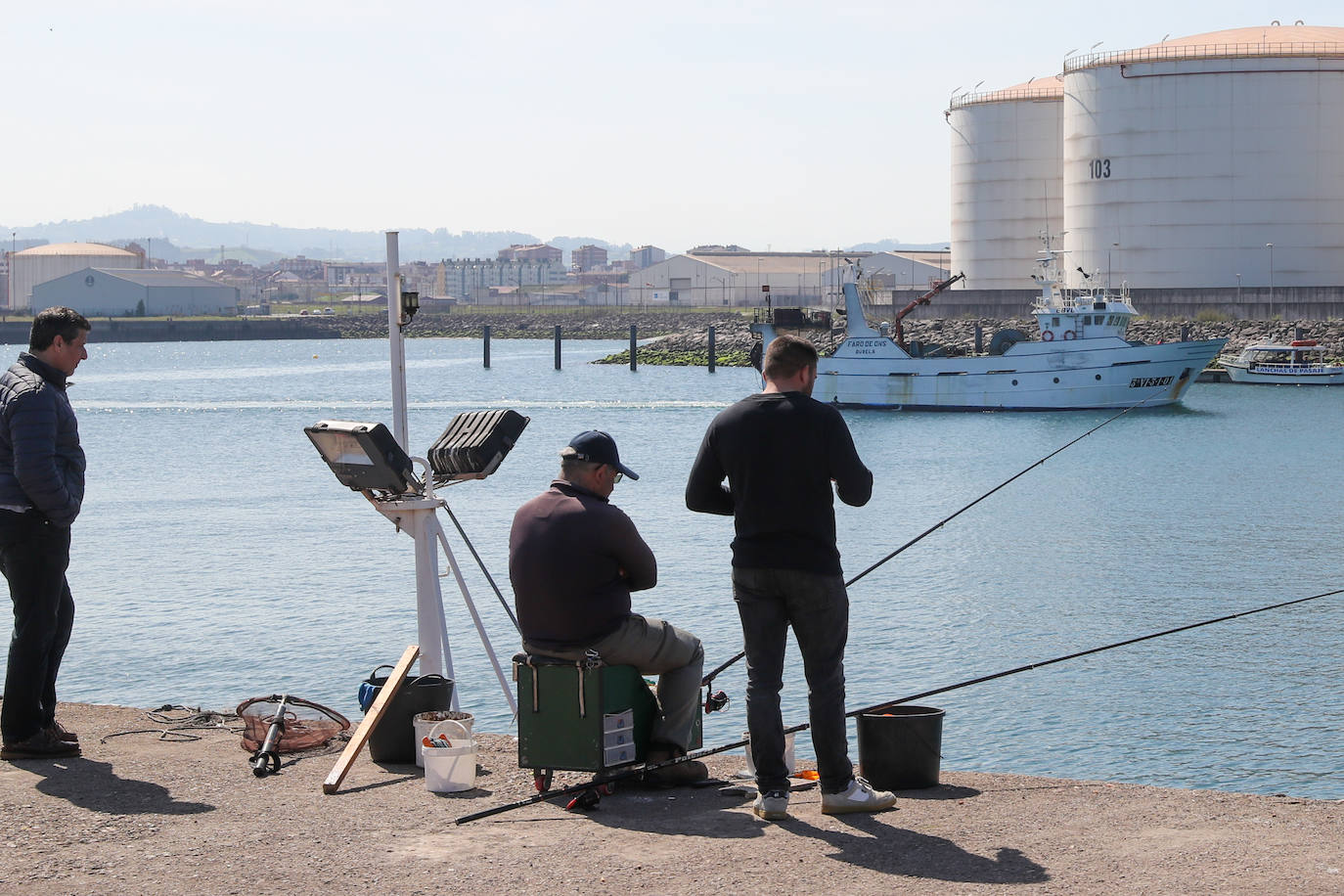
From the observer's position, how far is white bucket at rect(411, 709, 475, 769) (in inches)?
240

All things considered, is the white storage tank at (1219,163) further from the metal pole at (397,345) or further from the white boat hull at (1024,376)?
the metal pole at (397,345)

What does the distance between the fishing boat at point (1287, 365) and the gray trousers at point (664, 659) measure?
196ft

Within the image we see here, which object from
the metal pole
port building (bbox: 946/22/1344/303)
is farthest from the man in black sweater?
port building (bbox: 946/22/1344/303)

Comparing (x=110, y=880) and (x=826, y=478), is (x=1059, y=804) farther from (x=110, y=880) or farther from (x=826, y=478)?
(x=110, y=880)

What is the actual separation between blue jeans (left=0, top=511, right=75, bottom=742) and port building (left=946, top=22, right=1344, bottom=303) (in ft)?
216

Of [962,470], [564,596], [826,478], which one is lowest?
[962,470]

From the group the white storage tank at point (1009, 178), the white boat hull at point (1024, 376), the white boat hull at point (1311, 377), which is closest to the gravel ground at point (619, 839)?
the white boat hull at point (1024, 376)

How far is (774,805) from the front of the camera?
214 inches

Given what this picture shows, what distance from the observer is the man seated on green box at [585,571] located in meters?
5.68

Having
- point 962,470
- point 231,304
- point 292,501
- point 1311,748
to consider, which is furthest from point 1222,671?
point 231,304

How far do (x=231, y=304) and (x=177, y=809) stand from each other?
167932 millimetres

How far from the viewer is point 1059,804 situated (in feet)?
18.5

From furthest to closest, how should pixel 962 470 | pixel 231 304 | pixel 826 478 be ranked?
pixel 231 304 < pixel 962 470 < pixel 826 478

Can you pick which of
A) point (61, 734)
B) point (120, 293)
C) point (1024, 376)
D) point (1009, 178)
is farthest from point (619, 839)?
point (120, 293)
